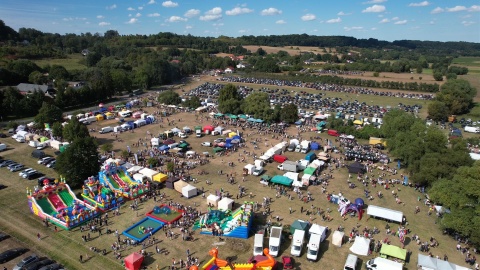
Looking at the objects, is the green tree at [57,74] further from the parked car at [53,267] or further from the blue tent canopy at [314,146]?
the parked car at [53,267]

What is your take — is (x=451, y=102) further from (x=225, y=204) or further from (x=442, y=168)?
(x=225, y=204)

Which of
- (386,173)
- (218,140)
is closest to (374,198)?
(386,173)

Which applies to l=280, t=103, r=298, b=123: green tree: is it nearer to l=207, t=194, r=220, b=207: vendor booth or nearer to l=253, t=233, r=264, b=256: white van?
l=207, t=194, r=220, b=207: vendor booth

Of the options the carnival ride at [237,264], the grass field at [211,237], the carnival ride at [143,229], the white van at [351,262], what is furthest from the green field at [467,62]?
the carnival ride at [143,229]

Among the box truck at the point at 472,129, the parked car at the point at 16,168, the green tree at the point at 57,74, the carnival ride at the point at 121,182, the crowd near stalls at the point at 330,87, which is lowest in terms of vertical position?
the parked car at the point at 16,168

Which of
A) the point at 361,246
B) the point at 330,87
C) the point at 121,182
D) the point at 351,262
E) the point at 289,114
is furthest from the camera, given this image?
the point at 330,87

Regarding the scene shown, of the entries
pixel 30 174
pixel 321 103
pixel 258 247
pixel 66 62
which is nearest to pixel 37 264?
pixel 258 247
